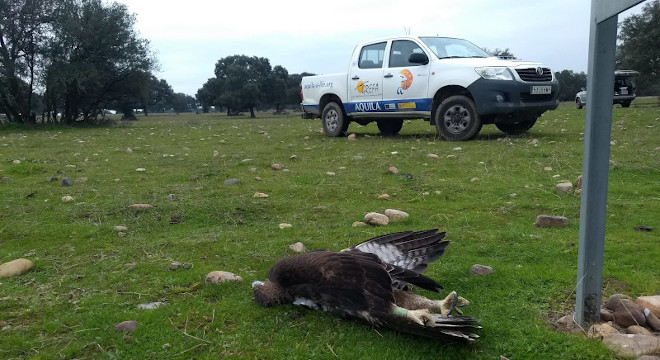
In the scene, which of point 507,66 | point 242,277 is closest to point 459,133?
point 507,66

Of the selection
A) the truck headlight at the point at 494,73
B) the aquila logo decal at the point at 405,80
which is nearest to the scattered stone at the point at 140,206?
the truck headlight at the point at 494,73

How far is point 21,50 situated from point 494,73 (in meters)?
19.8

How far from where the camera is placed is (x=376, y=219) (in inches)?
163

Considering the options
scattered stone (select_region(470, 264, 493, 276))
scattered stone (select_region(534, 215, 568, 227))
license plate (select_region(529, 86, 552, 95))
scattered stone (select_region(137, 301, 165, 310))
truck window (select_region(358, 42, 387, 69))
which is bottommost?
scattered stone (select_region(137, 301, 165, 310))

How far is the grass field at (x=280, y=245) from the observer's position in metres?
2.26

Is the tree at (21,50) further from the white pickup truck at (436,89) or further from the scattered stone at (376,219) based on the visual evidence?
the scattered stone at (376,219)

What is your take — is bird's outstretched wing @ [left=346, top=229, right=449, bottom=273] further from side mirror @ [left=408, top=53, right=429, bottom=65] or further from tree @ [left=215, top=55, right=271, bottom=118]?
tree @ [left=215, top=55, right=271, bottom=118]

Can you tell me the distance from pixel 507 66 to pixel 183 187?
19.6ft

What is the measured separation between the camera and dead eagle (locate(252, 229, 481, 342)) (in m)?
2.14

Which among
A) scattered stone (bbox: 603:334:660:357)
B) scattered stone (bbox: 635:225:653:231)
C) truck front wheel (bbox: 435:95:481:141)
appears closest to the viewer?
scattered stone (bbox: 603:334:660:357)

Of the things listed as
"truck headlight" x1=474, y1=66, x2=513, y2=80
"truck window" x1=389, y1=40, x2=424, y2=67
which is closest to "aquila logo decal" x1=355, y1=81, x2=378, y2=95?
"truck window" x1=389, y1=40, x2=424, y2=67

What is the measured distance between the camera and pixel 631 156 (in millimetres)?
6836

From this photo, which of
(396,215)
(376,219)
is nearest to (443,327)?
(376,219)

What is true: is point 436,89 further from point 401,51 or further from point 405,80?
point 401,51
